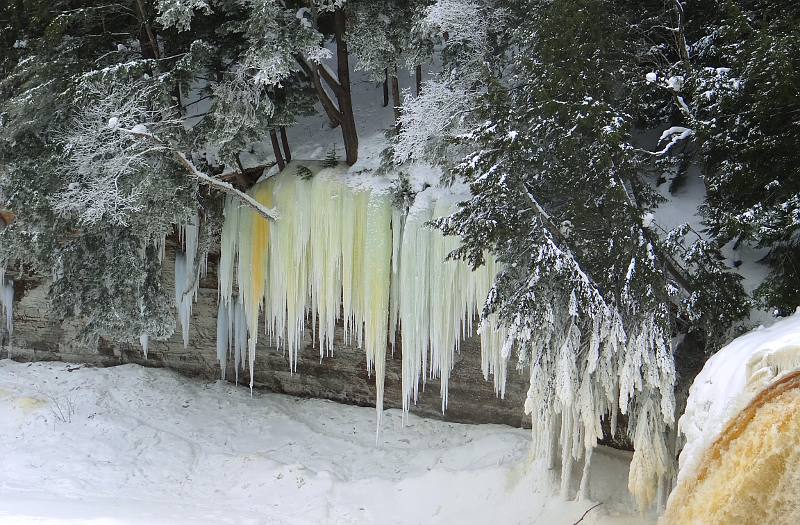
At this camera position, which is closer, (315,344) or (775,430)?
(775,430)

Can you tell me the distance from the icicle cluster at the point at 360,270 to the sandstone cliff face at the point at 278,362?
761mm

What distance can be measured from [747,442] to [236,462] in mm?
8138

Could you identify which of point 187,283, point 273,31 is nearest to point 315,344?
point 187,283

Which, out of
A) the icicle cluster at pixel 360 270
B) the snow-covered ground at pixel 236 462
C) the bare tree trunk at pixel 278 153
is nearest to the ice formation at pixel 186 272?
the icicle cluster at pixel 360 270

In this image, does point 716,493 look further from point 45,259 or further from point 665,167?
point 45,259

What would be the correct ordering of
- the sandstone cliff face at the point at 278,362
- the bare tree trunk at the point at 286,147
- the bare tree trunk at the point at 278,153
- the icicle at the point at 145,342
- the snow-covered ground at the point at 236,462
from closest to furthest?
1. the snow-covered ground at the point at 236,462
2. the bare tree trunk at the point at 278,153
3. the bare tree trunk at the point at 286,147
4. the sandstone cliff face at the point at 278,362
5. the icicle at the point at 145,342

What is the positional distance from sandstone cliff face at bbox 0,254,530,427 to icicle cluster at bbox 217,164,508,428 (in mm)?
761

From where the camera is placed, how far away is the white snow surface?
5.39 metres

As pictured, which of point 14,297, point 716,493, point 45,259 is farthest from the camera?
point 14,297

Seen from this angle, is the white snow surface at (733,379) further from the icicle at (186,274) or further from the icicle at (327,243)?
the icicle at (186,274)

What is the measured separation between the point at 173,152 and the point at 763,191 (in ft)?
23.5

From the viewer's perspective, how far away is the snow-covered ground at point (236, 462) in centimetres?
952

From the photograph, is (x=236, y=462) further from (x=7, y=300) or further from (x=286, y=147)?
(x=7, y=300)

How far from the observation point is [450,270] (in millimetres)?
9992
